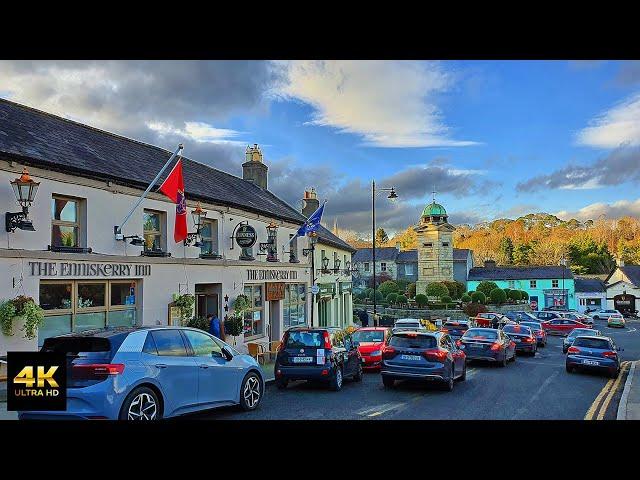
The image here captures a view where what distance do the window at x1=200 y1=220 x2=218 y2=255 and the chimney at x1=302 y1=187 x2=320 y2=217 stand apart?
1593cm

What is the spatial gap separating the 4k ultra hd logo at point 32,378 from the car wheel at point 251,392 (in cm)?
459

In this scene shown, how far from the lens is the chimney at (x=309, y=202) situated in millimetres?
34812

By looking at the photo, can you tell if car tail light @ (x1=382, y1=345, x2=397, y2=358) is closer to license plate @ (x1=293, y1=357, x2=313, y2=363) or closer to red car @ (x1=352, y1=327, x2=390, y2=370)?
license plate @ (x1=293, y1=357, x2=313, y2=363)

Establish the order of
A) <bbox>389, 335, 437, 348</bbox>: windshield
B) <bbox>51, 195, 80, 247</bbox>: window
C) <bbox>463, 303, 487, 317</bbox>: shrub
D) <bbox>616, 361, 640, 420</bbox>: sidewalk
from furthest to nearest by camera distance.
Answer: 1. <bbox>463, 303, 487, 317</bbox>: shrub
2. <bbox>389, 335, 437, 348</bbox>: windshield
3. <bbox>51, 195, 80, 247</bbox>: window
4. <bbox>616, 361, 640, 420</bbox>: sidewalk

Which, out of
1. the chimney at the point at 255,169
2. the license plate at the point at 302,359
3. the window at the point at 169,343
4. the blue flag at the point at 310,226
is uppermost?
the chimney at the point at 255,169

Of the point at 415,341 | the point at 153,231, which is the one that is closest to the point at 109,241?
the point at 153,231

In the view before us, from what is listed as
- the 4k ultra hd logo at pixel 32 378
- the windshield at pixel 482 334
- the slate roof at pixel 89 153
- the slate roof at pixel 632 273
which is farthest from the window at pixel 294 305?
the slate roof at pixel 632 273

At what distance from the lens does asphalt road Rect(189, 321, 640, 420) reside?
990cm

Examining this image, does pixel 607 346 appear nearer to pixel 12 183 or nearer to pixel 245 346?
pixel 245 346

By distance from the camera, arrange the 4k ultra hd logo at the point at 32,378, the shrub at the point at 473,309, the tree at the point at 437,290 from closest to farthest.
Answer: the 4k ultra hd logo at the point at 32,378, the shrub at the point at 473,309, the tree at the point at 437,290

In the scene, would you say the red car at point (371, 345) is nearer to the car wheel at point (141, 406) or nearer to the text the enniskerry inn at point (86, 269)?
the text the enniskerry inn at point (86, 269)

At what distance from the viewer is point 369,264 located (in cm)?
9044

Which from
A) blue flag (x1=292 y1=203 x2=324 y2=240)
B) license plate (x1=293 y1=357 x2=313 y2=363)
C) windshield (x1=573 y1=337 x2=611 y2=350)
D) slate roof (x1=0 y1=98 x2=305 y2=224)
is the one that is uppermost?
slate roof (x1=0 y1=98 x2=305 y2=224)

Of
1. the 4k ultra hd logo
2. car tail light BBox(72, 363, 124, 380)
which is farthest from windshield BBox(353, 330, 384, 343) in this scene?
the 4k ultra hd logo
